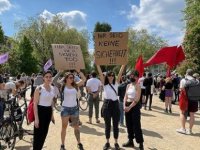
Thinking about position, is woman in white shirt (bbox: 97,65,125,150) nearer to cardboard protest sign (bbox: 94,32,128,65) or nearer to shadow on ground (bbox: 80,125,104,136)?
cardboard protest sign (bbox: 94,32,128,65)

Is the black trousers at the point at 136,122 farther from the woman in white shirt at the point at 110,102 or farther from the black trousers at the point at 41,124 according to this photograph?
the black trousers at the point at 41,124

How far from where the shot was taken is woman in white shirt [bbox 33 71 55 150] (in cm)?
715

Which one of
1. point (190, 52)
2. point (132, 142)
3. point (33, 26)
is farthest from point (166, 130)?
point (33, 26)

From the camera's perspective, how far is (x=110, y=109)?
27.9 feet

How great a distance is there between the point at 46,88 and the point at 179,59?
850cm

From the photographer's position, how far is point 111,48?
32.2 feet

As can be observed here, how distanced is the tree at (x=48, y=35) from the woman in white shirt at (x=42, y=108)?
192ft

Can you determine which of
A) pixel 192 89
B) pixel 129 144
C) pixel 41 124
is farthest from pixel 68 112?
pixel 192 89

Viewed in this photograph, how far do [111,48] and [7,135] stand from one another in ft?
11.3

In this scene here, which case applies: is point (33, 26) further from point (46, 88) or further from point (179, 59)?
point (46, 88)

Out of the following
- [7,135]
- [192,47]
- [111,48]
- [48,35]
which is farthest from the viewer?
[48,35]

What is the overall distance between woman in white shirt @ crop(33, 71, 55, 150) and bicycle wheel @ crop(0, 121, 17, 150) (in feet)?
4.17

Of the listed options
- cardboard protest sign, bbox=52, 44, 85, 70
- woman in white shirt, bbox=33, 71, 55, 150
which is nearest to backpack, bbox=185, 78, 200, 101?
cardboard protest sign, bbox=52, 44, 85, 70

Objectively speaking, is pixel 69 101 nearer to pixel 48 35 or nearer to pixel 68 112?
pixel 68 112
